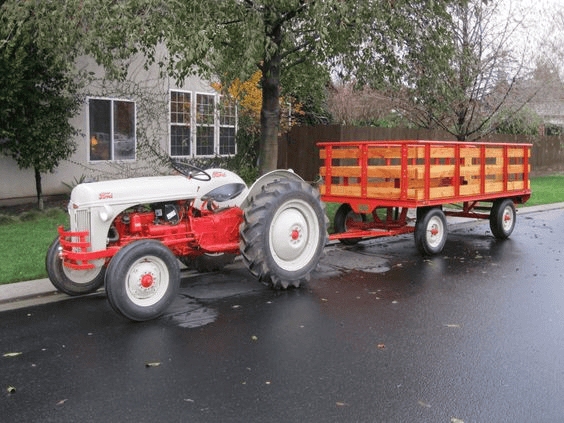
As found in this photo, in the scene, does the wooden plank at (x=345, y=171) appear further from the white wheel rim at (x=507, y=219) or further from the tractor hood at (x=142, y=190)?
the white wheel rim at (x=507, y=219)

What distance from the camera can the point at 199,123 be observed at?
17.4 m

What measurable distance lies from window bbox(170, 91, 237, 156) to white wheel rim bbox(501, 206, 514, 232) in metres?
9.02

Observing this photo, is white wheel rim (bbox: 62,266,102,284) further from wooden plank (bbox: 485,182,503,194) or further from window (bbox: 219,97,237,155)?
window (bbox: 219,97,237,155)

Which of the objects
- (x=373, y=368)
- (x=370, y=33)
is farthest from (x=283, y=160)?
(x=373, y=368)

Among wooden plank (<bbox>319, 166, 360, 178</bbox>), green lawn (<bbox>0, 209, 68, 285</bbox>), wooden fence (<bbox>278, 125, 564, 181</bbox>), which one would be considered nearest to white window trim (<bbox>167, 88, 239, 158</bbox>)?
wooden fence (<bbox>278, 125, 564, 181</bbox>)

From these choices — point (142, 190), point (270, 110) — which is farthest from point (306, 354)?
point (270, 110)

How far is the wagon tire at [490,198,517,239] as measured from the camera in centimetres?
1092

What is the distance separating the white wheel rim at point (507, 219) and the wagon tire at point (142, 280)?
23.3 ft

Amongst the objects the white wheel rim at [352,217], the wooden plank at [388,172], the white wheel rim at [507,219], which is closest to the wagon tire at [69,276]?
the wooden plank at [388,172]

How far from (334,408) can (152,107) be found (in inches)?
530

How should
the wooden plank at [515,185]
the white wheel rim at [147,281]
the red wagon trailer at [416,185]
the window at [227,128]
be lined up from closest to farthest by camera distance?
the white wheel rim at [147,281] < the red wagon trailer at [416,185] < the wooden plank at [515,185] < the window at [227,128]

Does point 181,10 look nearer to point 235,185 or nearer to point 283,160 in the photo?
point 235,185

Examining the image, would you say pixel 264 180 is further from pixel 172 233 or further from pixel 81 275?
pixel 81 275

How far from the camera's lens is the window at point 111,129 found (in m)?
15.3
